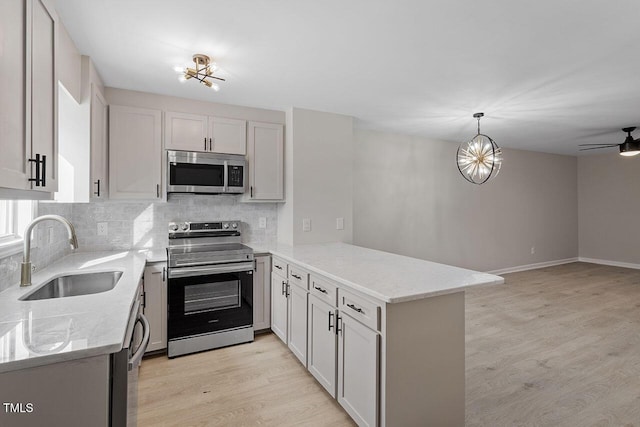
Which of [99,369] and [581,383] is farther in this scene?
[581,383]

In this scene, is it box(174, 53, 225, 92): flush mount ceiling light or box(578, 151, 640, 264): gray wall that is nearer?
box(174, 53, 225, 92): flush mount ceiling light

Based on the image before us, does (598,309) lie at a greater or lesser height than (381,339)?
lesser

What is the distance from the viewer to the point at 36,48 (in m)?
1.39

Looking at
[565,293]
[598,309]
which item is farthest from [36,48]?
[565,293]

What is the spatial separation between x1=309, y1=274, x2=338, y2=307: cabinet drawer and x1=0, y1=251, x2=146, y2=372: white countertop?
1.14 metres

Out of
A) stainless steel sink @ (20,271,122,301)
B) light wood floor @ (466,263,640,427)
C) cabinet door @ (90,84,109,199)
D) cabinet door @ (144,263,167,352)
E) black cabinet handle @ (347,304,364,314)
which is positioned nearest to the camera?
black cabinet handle @ (347,304,364,314)

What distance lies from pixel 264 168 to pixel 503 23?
2.37 meters

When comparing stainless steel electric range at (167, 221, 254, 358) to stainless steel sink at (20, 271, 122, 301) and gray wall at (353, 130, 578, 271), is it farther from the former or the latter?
gray wall at (353, 130, 578, 271)

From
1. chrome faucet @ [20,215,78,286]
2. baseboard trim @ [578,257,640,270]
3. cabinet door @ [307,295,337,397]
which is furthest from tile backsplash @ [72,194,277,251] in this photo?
baseboard trim @ [578,257,640,270]

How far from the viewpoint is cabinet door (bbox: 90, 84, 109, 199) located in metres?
2.40

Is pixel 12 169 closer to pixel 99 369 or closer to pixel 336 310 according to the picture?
pixel 99 369

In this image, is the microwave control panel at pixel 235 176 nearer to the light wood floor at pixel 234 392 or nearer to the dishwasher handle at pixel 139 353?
the light wood floor at pixel 234 392

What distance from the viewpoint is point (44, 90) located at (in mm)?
1477

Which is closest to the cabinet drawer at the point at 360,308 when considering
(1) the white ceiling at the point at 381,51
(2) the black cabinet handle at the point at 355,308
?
(2) the black cabinet handle at the point at 355,308
